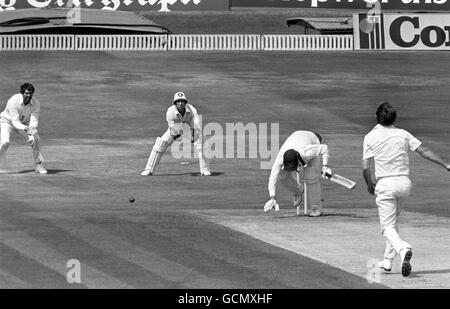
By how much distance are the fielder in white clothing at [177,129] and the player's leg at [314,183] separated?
790 cm

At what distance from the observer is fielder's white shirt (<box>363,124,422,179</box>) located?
18.2 metres

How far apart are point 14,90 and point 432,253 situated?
2804 cm

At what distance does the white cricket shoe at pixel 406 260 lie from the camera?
17797mm

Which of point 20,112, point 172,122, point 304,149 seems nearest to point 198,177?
point 172,122

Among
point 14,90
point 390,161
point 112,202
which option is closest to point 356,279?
point 390,161

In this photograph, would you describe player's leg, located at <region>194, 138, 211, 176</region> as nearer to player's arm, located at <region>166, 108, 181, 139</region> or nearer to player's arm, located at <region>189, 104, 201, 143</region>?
player's arm, located at <region>189, 104, 201, 143</region>

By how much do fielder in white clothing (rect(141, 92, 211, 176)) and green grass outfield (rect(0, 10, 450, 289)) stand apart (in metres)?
0.54

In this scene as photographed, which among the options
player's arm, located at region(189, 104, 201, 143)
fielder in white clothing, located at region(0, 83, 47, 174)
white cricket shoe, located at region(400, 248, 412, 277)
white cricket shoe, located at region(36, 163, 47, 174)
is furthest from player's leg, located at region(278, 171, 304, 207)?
white cricket shoe, located at region(36, 163, 47, 174)

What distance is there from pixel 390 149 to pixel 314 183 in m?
6.40

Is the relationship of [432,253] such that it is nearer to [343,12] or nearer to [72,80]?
[72,80]

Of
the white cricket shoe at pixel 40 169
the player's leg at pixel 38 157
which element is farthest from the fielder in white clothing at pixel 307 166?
the white cricket shoe at pixel 40 169

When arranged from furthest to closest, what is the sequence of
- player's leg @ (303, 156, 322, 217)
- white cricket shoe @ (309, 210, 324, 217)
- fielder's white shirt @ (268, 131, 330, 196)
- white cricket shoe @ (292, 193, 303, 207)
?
1. white cricket shoe @ (292, 193, 303, 207)
2. white cricket shoe @ (309, 210, 324, 217)
3. player's leg @ (303, 156, 322, 217)
4. fielder's white shirt @ (268, 131, 330, 196)

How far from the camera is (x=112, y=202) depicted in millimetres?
27359

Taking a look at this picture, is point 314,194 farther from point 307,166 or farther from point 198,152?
point 198,152
